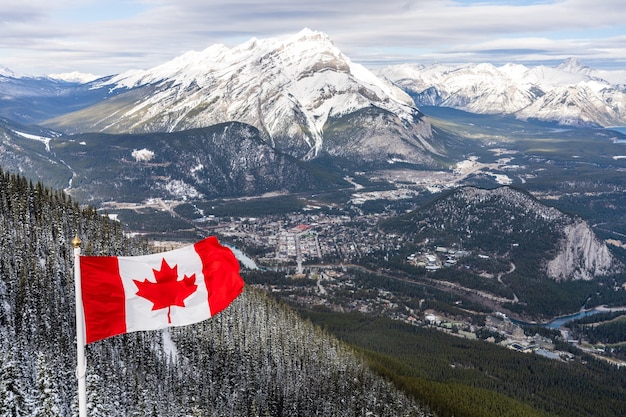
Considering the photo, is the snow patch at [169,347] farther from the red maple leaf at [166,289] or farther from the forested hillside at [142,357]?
the red maple leaf at [166,289]

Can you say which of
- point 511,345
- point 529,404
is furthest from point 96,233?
point 511,345

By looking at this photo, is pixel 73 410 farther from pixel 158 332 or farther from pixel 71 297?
pixel 158 332

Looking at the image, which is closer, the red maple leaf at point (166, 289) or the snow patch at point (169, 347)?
the red maple leaf at point (166, 289)

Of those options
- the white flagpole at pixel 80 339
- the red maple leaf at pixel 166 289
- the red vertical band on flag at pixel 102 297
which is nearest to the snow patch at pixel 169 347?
the red maple leaf at pixel 166 289

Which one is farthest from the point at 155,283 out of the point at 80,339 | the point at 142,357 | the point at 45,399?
the point at 142,357

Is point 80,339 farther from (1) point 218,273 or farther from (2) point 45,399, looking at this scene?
(2) point 45,399

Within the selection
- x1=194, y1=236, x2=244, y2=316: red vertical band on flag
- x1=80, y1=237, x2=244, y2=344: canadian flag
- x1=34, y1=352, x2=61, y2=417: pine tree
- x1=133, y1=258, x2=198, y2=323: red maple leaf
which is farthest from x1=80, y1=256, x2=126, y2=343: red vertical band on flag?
x1=34, y1=352, x2=61, y2=417: pine tree
